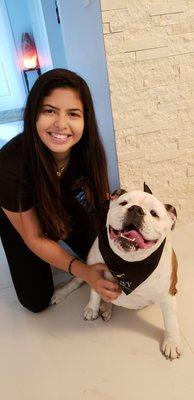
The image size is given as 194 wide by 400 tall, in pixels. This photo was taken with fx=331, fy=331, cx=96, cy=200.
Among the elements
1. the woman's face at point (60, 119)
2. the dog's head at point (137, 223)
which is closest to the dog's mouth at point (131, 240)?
the dog's head at point (137, 223)

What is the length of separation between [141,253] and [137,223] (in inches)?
4.3

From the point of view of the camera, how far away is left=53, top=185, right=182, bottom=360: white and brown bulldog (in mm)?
764

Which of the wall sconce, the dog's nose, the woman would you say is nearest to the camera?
the dog's nose

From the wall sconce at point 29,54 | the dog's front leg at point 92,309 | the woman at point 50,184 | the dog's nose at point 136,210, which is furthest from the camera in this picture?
the wall sconce at point 29,54

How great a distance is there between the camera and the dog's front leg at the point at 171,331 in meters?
0.92

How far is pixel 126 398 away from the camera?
0.86m

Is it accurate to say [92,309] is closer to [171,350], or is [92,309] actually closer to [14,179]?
[171,350]

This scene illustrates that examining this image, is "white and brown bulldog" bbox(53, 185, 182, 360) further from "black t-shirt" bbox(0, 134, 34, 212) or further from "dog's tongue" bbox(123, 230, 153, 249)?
"black t-shirt" bbox(0, 134, 34, 212)

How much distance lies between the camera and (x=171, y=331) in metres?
0.95

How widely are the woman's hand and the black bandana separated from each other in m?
0.04

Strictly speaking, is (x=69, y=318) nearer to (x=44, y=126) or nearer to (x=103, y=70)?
(x=44, y=126)

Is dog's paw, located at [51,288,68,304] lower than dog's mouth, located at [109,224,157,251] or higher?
lower

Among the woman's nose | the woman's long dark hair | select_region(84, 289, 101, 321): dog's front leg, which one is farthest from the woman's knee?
the woman's nose

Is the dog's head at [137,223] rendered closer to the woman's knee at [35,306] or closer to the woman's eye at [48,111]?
the woman's eye at [48,111]
